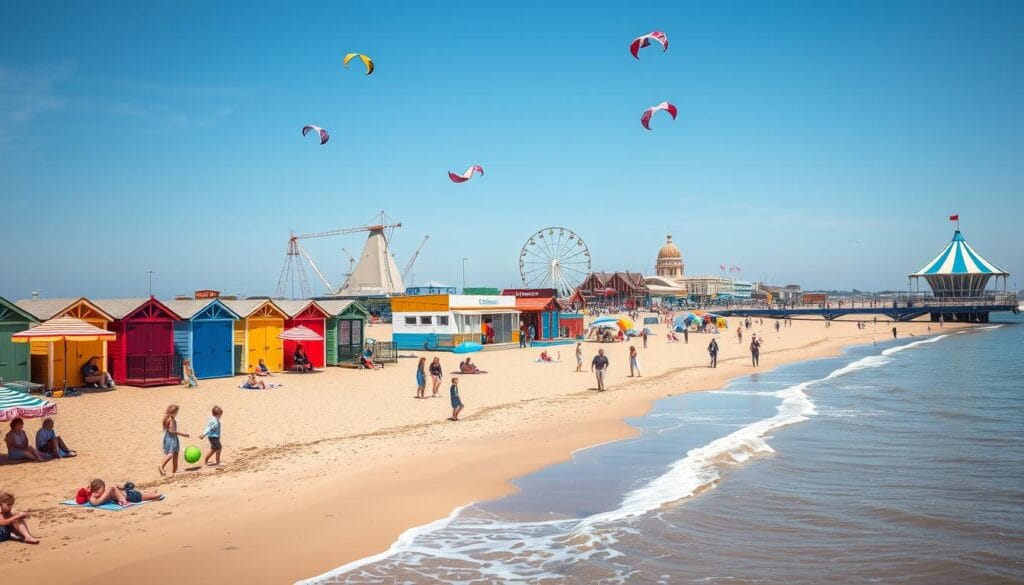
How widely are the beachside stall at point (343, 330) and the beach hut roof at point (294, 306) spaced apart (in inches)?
19.2

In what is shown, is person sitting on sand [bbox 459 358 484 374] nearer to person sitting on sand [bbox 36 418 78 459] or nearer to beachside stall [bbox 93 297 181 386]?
beachside stall [bbox 93 297 181 386]

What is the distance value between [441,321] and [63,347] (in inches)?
686

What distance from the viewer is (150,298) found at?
21.8 m

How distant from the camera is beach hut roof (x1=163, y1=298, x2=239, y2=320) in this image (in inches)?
893

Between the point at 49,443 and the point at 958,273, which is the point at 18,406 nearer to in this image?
the point at 49,443

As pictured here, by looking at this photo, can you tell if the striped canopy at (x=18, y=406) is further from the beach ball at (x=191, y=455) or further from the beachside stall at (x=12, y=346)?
the beachside stall at (x=12, y=346)

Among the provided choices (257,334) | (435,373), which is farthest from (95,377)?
(435,373)

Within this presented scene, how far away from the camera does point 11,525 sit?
8.00 m

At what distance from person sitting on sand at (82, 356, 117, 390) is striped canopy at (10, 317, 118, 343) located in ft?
3.65

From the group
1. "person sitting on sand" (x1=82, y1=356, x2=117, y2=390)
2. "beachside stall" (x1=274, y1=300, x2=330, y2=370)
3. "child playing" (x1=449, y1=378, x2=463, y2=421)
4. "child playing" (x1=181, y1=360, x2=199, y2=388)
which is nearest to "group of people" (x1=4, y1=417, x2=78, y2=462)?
"child playing" (x1=449, y1=378, x2=463, y2=421)

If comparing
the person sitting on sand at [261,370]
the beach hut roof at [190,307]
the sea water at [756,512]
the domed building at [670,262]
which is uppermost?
the domed building at [670,262]

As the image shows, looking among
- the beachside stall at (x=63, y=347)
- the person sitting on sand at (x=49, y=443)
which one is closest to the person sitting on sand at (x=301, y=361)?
the beachside stall at (x=63, y=347)

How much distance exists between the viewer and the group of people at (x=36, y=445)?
11.6 meters

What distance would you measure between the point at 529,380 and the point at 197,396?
10618mm
